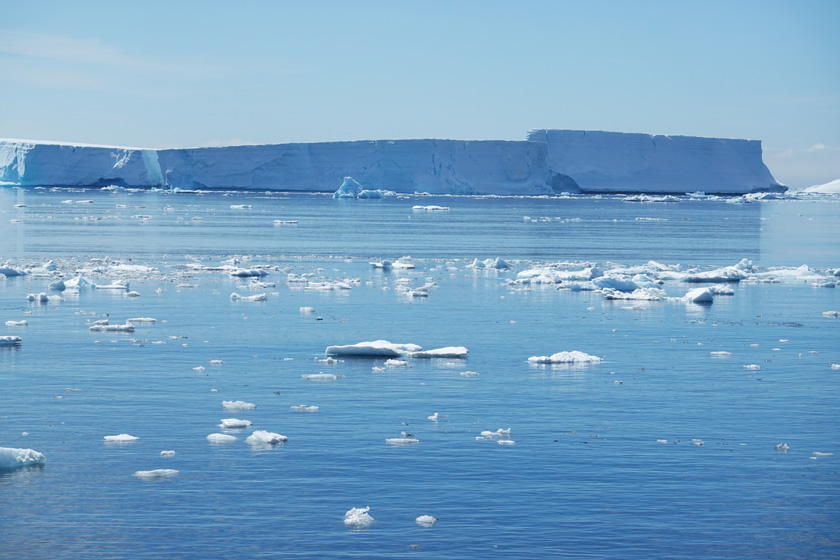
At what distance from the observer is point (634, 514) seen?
6.33 m

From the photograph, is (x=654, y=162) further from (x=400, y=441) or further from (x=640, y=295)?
(x=400, y=441)

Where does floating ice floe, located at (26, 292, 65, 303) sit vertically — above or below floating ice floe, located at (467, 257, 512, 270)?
below

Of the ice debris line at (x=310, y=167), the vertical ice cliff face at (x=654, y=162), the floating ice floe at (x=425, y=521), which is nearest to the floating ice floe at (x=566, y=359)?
the floating ice floe at (x=425, y=521)

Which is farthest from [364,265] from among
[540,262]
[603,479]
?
[603,479]

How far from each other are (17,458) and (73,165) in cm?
6773

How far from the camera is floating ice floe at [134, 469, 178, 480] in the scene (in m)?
6.92

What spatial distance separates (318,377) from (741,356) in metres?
4.72

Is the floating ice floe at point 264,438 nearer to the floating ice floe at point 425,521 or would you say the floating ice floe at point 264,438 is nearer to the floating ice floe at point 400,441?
the floating ice floe at point 400,441

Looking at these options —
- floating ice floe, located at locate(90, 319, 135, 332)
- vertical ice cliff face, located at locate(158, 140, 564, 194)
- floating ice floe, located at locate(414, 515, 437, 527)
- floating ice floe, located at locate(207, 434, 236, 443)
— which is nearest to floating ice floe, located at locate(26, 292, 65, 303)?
floating ice floe, located at locate(90, 319, 135, 332)

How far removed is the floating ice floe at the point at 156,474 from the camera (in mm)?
6922

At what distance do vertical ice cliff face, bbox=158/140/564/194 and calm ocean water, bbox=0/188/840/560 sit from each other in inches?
1987

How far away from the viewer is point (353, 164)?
7012cm

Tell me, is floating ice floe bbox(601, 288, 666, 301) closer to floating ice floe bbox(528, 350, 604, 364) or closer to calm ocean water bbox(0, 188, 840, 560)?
calm ocean water bbox(0, 188, 840, 560)

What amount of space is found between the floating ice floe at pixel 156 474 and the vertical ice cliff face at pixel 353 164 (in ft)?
204
